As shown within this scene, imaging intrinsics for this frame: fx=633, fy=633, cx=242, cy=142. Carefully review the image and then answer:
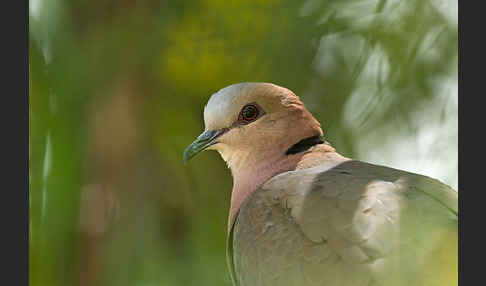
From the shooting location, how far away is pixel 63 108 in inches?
103

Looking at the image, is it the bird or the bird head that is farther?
the bird head

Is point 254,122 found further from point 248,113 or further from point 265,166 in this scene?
point 265,166

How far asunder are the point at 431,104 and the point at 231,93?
0.72 meters

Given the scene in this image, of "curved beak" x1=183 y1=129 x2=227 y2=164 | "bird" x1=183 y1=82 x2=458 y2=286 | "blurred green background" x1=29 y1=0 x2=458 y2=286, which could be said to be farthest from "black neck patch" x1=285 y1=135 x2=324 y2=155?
"curved beak" x1=183 y1=129 x2=227 y2=164

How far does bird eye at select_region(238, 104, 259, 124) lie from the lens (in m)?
2.26

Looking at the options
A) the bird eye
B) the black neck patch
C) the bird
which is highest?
the bird eye

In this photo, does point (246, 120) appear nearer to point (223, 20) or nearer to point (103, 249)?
point (223, 20)

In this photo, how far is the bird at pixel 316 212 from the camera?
1.66 metres

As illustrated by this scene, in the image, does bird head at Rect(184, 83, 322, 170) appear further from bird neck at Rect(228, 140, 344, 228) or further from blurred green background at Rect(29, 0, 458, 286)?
blurred green background at Rect(29, 0, 458, 286)

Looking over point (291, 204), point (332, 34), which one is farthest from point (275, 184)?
point (332, 34)

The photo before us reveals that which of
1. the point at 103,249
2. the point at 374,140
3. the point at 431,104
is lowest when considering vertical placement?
the point at 103,249

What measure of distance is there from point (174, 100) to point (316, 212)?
3.51 ft

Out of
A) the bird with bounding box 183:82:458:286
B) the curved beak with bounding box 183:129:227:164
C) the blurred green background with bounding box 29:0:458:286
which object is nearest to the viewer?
the bird with bounding box 183:82:458:286

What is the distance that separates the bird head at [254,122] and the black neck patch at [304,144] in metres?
0.01
